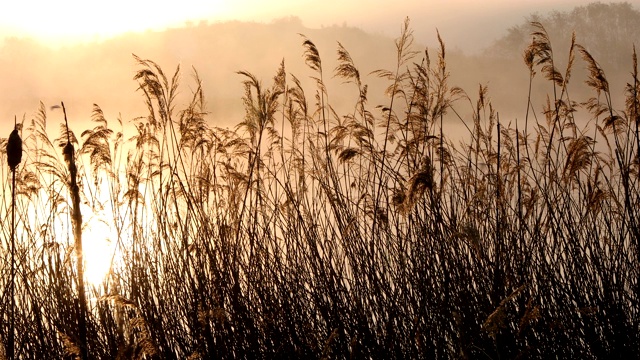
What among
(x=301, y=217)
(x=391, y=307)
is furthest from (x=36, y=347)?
(x=391, y=307)

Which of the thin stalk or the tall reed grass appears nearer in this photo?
the thin stalk

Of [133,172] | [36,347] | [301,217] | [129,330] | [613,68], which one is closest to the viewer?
[129,330]

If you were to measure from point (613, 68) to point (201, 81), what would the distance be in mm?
65196

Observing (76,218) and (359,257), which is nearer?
(76,218)

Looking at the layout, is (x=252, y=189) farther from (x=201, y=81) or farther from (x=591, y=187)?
(x=591, y=187)

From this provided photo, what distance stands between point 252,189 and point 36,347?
125 cm

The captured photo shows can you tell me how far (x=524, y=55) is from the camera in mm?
3865

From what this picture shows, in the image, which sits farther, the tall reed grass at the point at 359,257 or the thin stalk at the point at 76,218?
the tall reed grass at the point at 359,257

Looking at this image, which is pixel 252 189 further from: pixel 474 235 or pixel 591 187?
pixel 474 235

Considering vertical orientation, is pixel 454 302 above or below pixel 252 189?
below

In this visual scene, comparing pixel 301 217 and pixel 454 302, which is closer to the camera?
pixel 454 302

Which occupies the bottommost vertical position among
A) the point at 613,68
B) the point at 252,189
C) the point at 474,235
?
the point at 474,235

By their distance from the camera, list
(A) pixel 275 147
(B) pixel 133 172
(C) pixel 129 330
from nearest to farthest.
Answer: (C) pixel 129 330 → (B) pixel 133 172 → (A) pixel 275 147

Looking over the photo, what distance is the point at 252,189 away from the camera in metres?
4.05
